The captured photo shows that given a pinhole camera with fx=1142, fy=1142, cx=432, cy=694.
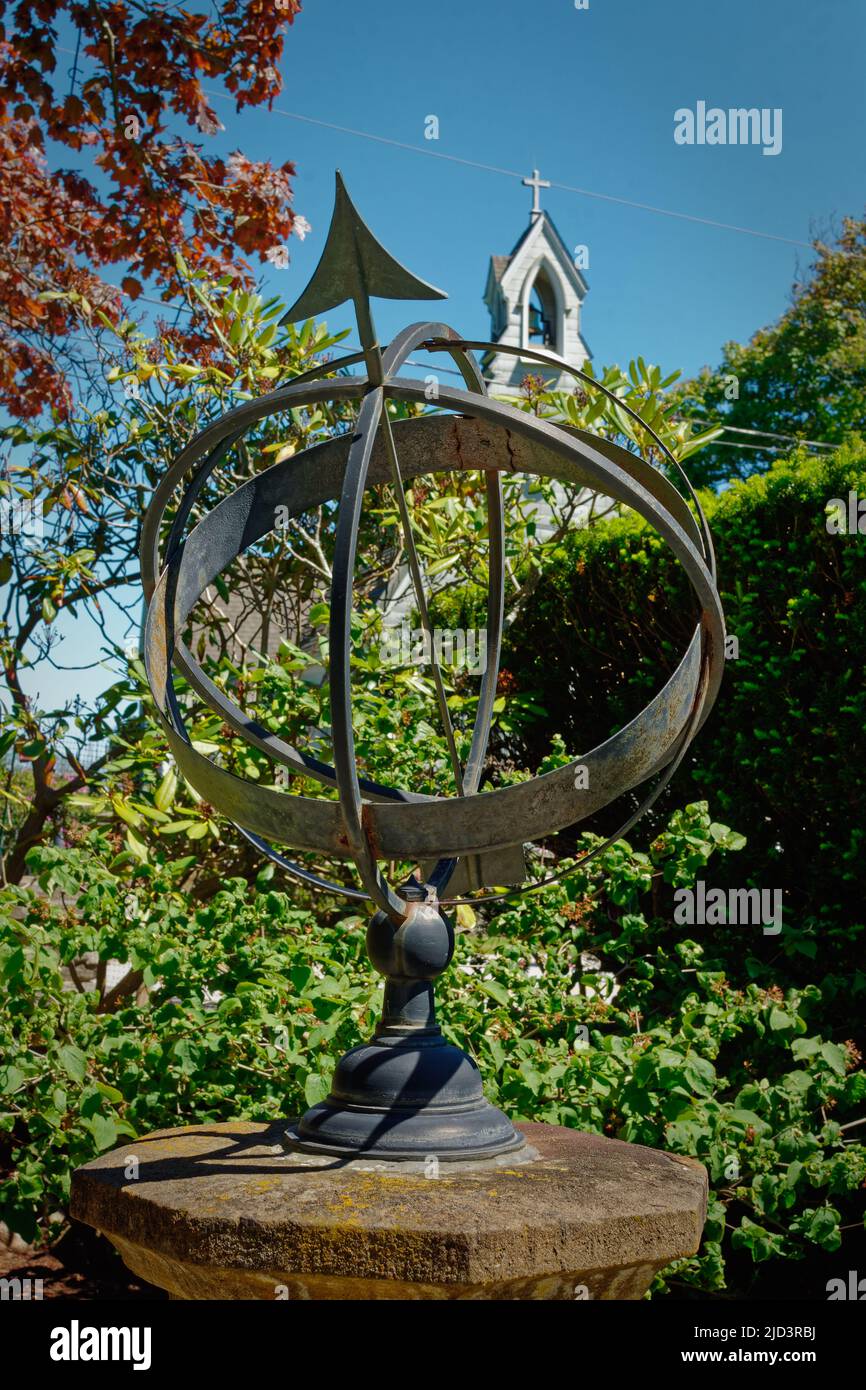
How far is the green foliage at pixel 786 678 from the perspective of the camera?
4.30m

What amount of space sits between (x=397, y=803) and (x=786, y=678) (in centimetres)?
274

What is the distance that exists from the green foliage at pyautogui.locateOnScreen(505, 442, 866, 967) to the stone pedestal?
204 centimetres

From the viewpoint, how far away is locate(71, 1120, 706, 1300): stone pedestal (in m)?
1.86

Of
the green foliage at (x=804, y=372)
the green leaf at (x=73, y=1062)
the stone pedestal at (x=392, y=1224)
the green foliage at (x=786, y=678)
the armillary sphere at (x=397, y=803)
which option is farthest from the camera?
the green foliage at (x=804, y=372)

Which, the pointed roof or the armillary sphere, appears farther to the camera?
the pointed roof

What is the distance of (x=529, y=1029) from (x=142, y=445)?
3915 mm

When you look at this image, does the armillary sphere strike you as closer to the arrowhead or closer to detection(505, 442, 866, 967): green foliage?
the arrowhead

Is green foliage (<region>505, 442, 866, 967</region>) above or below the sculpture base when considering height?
above

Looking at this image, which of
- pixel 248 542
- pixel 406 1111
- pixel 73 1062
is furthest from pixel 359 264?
pixel 73 1062

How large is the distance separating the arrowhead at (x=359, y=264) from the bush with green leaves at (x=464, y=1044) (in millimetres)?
1906

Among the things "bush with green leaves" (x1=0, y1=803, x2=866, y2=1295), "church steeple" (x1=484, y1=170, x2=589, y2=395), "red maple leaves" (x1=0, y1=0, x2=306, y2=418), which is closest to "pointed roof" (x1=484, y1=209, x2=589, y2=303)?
"church steeple" (x1=484, y1=170, x2=589, y2=395)

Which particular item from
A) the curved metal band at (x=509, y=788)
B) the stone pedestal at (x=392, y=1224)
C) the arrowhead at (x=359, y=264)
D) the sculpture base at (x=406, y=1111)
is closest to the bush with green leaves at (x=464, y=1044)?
the sculpture base at (x=406, y=1111)

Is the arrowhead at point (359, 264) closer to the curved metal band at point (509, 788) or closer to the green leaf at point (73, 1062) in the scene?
the curved metal band at point (509, 788)
